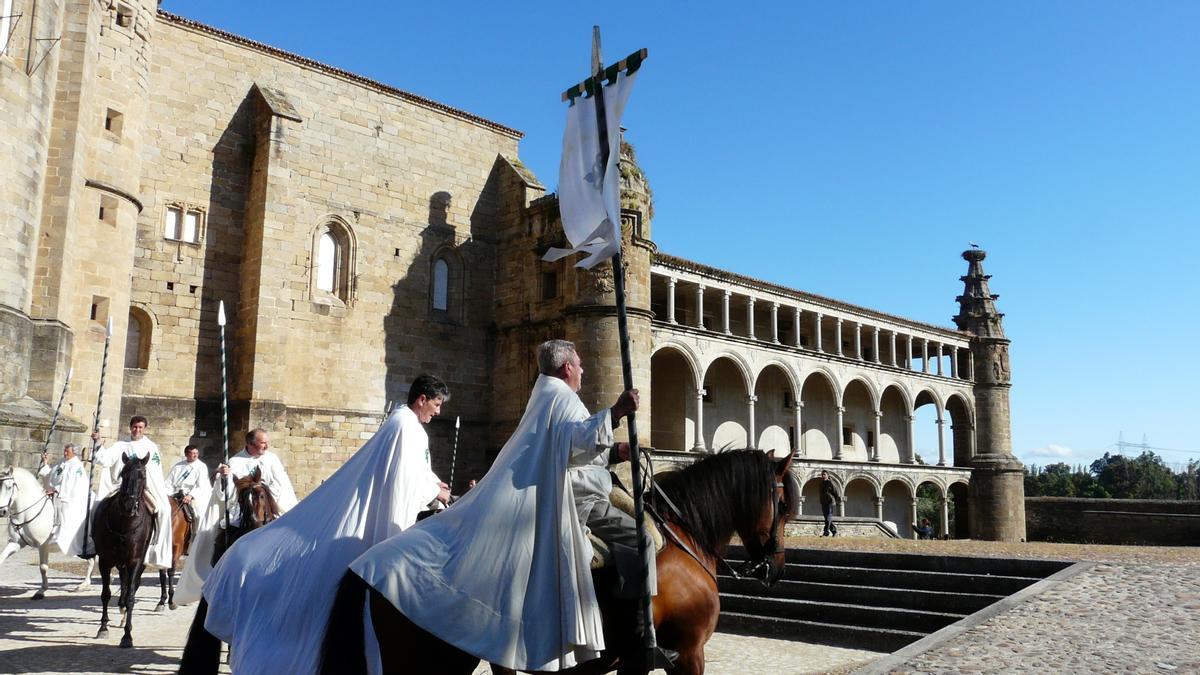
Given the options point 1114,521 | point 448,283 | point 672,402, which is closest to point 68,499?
point 448,283

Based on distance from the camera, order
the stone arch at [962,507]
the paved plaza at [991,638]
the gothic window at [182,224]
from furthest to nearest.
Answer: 1. the stone arch at [962,507]
2. the gothic window at [182,224]
3. the paved plaza at [991,638]

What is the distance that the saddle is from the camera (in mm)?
4406

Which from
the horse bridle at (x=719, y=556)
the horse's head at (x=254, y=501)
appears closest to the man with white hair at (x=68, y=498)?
the horse's head at (x=254, y=501)

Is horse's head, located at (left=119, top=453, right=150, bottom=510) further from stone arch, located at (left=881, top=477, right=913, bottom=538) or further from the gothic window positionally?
stone arch, located at (left=881, top=477, right=913, bottom=538)

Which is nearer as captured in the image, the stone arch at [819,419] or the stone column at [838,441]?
the stone column at [838,441]

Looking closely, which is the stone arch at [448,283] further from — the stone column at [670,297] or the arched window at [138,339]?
the arched window at [138,339]

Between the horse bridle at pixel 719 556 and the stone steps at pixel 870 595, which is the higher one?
the horse bridle at pixel 719 556

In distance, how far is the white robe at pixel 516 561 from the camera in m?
3.84

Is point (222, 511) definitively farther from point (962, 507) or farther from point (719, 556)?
point (962, 507)

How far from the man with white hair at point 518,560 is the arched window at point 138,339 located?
20436mm

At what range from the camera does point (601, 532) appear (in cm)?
450

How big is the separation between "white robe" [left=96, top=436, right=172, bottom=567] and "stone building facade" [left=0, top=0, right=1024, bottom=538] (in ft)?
21.3

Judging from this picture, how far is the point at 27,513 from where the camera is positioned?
1180 centimetres

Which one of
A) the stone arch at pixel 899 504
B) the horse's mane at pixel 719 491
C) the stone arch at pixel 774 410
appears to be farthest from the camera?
the stone arch at pixel 899 504
